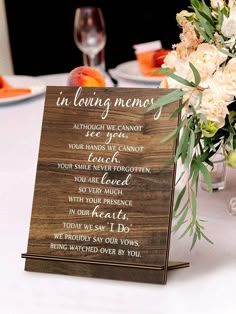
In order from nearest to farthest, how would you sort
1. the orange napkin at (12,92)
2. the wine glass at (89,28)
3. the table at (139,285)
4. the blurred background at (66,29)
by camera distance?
the table at (139,285) → the orange napkin at (12,92) → the wine glass at (89,28) → the blurred background at (66,29)

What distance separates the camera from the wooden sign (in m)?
0.68

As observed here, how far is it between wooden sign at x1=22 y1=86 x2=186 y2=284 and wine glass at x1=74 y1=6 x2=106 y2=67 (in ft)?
3.62

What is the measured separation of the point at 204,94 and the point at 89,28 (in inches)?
48.2

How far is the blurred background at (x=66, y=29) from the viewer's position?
311cm

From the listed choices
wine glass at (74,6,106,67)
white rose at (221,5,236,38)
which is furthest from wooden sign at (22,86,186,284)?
wine glass at (74,6,106,67)

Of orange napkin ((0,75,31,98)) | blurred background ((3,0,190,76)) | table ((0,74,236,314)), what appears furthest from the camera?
blurred background ((3,0,190,76))

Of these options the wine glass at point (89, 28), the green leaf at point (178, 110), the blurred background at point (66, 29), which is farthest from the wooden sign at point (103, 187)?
the blurred background at point (66, 29)

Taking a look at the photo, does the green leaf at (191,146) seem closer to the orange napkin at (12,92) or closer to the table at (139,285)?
the table at (139,285)

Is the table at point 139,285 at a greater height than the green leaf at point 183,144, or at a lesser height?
lesser

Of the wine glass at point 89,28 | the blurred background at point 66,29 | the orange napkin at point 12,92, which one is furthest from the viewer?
the blurred background at point 66,29

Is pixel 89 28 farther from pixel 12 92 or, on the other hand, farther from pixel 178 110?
pixel 178 110

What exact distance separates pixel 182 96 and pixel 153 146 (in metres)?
0.08

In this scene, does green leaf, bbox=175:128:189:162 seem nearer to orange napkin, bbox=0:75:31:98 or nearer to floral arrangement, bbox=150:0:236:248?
floral arrangement, bbox=150:0:236:248

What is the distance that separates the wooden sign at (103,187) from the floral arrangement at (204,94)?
0.09 ft
